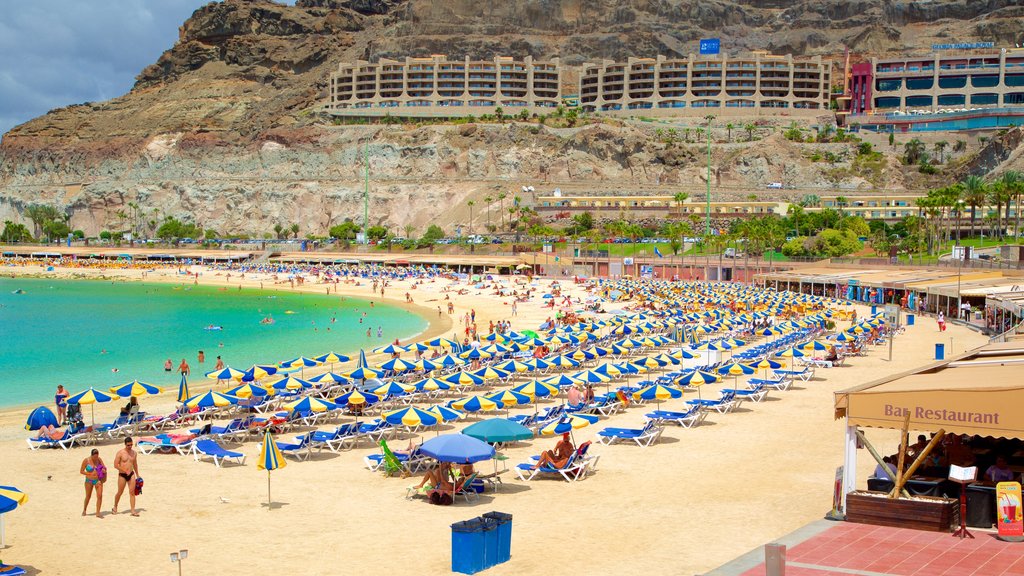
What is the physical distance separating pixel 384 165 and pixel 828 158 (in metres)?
55.8

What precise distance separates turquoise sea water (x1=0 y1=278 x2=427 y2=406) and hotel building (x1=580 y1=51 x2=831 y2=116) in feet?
245

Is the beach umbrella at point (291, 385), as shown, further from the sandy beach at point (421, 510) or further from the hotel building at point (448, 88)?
the hotel building at point (448, 88)

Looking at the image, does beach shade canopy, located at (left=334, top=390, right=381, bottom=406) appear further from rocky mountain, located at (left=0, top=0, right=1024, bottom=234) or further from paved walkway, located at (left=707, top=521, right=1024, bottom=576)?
rocky mountain, located at (left=0, top=0, right=1024, bottom=234)

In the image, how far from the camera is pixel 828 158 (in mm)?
122438

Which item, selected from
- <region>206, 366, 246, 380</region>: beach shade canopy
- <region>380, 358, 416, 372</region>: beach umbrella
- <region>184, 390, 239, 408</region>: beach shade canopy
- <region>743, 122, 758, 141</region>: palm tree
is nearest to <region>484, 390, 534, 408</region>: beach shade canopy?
<region>380, 358, 416, 372</region>: beach umbrella

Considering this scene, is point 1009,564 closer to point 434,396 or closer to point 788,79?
point 434,396

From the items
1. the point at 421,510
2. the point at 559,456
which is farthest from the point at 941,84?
the point at 421,510

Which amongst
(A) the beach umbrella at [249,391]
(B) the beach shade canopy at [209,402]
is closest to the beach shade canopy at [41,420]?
(B) the beach shade canopy at [209,402]

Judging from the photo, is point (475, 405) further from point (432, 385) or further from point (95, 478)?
point (95, 478)

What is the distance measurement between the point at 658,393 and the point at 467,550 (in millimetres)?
13473

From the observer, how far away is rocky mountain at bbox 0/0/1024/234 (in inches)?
4985

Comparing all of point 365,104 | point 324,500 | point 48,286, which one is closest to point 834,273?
point 324,500

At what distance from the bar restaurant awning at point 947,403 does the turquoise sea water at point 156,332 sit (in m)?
26.4

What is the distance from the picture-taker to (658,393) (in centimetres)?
2500
